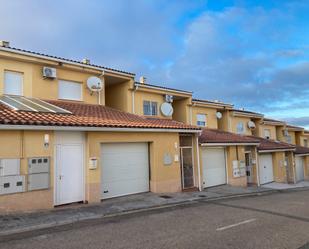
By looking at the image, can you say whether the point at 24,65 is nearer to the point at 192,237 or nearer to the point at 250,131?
the point at 192,237

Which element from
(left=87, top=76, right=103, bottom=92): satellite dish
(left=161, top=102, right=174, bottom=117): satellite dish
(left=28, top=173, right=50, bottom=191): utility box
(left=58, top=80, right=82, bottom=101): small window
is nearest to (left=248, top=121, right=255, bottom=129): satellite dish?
(left=161, top=102, right=174, bottom=117): satellite dish

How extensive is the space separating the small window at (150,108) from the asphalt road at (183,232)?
9.19 m

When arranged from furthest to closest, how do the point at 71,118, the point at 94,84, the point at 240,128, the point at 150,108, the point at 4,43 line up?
the point at 240,128
the point at 150,108
the point at 94,84
the point at 4,43
the point at 71,118

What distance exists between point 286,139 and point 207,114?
1778cm

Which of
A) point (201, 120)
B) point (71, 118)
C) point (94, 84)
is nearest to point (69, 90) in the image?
point (94, 84)

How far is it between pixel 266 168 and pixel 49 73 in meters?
20.4

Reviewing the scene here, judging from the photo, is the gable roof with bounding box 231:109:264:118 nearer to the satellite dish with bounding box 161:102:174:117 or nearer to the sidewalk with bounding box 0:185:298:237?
the satellite dish with bounding box 161:102:174:117

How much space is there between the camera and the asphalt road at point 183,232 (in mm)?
6480

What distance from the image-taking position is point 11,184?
364 inches

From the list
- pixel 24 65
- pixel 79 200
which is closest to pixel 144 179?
pixel 79 200

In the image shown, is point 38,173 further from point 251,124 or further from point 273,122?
point 273,122

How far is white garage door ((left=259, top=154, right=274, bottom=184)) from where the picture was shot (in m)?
24.5

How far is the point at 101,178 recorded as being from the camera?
12281mm

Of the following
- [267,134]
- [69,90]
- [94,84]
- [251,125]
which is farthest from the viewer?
[267,134]
